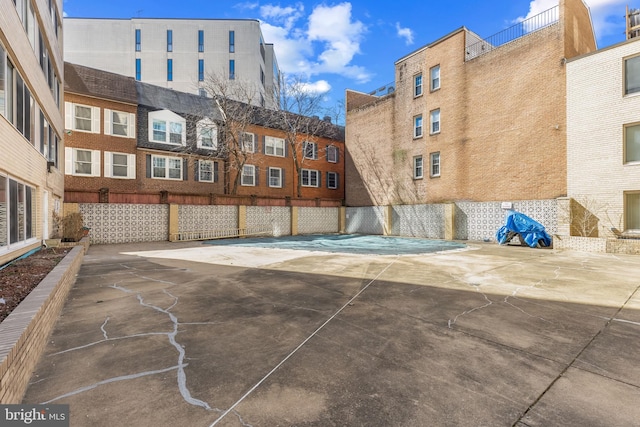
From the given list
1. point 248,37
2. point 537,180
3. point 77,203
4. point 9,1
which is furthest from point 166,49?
point 537,180

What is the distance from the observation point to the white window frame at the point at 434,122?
2053cm

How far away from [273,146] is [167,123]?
8534 mm

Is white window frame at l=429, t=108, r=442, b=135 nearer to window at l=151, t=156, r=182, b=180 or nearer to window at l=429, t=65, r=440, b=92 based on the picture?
window at l=429, t=65, r=440, b=92

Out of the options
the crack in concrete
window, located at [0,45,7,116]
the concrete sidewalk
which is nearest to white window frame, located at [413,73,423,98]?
the concrete sidewalk

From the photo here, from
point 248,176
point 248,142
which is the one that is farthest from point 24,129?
point 248,176

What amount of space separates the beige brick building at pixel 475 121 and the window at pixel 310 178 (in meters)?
4.59

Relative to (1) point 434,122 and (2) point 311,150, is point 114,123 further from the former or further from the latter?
(1) point 434,122

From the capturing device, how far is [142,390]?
101 inches

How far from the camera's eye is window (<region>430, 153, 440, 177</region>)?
20.6 m

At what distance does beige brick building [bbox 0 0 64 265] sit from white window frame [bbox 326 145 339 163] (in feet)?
70.5

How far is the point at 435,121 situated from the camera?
20.8m

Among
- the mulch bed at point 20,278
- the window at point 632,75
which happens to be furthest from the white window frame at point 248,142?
the window at point 632,75

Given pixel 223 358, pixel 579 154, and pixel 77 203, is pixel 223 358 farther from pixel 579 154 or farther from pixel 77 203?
pixel 579 154

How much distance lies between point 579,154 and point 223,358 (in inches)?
704
